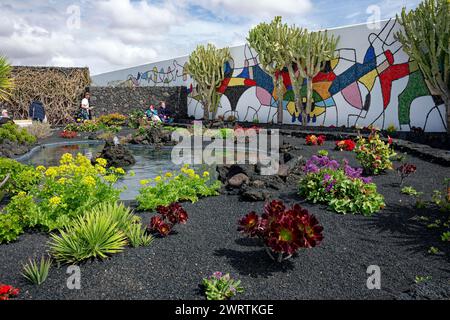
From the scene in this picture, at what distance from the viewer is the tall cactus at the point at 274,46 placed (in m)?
15.1

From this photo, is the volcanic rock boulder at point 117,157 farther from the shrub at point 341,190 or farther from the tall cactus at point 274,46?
the tall cactus at point 274,46

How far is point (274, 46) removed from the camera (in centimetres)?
1519

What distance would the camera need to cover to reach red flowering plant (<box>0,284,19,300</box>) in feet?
9.61

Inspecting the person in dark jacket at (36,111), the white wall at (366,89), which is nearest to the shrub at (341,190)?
the white wall at (366,89)

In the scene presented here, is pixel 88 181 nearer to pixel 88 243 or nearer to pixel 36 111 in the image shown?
pixel 88 243

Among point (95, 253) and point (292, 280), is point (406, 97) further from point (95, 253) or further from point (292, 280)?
point (95, 253)

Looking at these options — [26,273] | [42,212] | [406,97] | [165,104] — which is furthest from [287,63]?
[26,273]

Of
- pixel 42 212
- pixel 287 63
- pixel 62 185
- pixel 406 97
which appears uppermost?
pixel 287 63

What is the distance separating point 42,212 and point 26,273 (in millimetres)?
1280

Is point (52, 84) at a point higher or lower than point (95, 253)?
higher

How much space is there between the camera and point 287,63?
50.1 ft

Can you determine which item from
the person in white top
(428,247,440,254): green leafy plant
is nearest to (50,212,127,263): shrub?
(428,247,440,254): green leafy plant

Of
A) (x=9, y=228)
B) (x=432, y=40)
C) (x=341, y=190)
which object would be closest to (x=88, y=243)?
(x=9, y=228)
